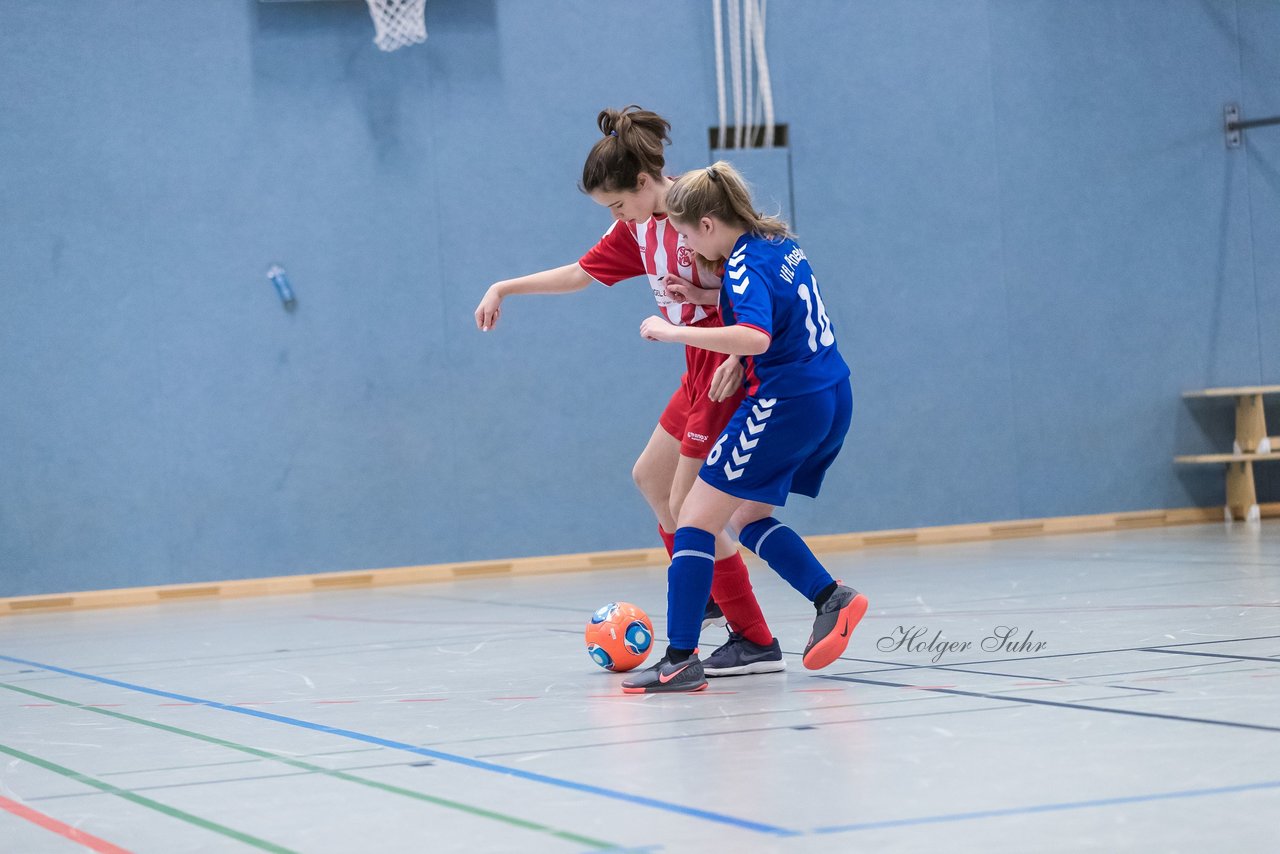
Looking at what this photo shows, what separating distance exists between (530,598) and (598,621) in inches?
110

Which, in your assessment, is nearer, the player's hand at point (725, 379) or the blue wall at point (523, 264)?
the player's hand at point (725, 379)

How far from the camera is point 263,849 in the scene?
2029 mm

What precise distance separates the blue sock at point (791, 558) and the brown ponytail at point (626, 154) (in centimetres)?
93

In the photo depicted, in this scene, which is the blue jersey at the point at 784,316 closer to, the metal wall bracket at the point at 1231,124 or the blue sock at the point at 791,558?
the blue sock at the point at 791,558

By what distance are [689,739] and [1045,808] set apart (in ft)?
2.83

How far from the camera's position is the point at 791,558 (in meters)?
3.68

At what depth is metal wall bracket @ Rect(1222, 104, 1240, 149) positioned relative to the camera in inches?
394

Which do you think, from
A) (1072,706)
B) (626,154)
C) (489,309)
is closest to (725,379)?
(626,154)

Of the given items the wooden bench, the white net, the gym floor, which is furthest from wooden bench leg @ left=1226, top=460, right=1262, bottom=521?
the white net

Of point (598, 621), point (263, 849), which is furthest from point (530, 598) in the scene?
point (263, 849)

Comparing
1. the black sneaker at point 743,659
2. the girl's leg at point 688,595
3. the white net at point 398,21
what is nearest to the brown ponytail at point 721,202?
the girl's leg at point 688,595

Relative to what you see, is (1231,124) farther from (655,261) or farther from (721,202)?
(721,202)

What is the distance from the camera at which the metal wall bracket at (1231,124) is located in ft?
32.8

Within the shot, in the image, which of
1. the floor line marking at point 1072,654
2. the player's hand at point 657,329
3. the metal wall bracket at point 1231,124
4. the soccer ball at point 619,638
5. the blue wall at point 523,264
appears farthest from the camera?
the metal wall bracket at point 1231,124
